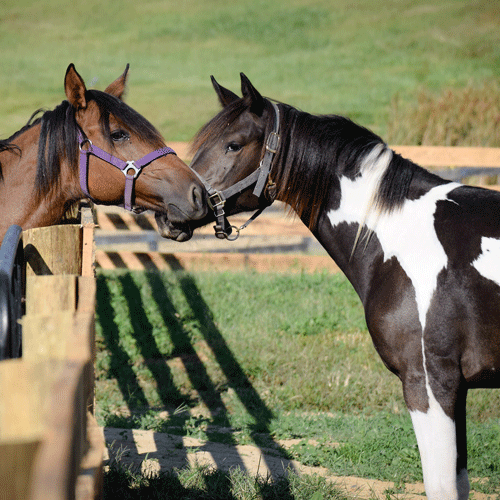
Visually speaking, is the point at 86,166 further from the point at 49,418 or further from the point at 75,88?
the point at 49,418

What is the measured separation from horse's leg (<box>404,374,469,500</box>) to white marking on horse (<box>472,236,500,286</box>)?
1.66ft

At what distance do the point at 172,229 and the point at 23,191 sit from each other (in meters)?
0.79

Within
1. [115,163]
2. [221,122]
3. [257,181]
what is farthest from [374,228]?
[115,163]

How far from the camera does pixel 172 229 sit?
285 cm

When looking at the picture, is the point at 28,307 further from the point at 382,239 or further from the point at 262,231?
the point at 262,231

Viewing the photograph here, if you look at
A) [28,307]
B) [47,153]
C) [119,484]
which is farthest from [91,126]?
[119,484]

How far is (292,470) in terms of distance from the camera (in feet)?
10.2

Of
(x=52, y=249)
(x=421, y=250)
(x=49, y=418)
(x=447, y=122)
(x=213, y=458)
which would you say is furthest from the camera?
(x=447, y=122)

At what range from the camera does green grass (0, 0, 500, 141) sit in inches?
718

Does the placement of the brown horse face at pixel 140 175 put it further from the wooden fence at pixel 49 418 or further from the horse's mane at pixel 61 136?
the wooden fence at pixel 49 418

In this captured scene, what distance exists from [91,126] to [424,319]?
6.26ft

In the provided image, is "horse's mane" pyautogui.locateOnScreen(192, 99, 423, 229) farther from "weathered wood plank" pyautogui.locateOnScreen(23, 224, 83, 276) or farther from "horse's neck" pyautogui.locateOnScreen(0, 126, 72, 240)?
"weathered wood plank" pyautogui.locateOnScreen(23, 224, 83, 276)

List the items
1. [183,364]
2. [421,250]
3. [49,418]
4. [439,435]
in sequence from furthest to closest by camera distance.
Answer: [183,364] → [421,250] → [439,435] → [49,418]

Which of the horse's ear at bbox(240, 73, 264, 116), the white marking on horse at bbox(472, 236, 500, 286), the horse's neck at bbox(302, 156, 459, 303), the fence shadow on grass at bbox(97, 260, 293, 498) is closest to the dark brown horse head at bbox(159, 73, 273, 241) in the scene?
the horse's ear at bbox(240, 73, 264, 116)
